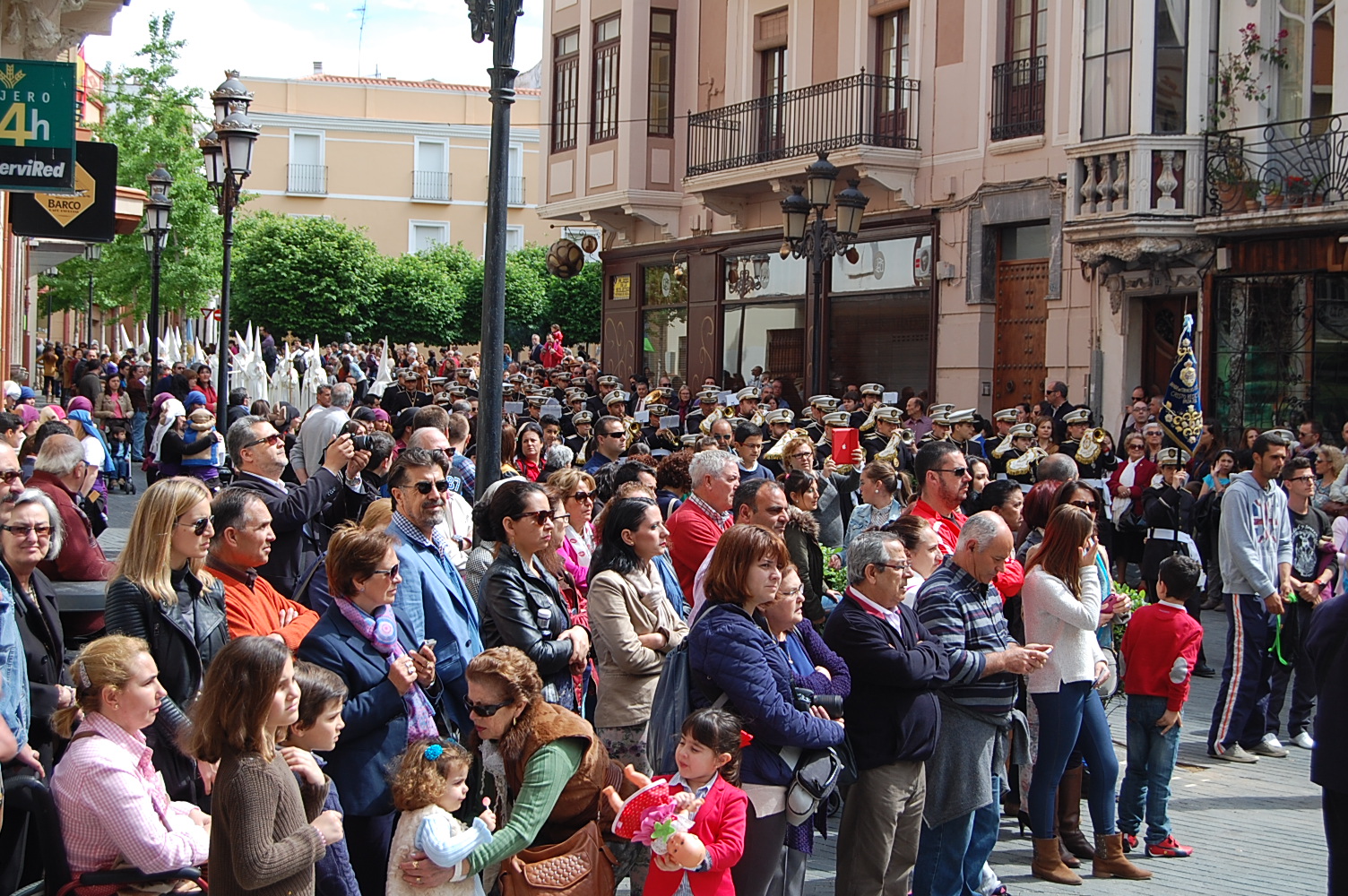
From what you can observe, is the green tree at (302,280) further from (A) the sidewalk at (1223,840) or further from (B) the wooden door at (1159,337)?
(A) the sidewalk at (1223,840)

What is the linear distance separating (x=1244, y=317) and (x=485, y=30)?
11321 mm

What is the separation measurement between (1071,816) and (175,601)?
441 cm

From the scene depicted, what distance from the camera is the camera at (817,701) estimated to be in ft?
17.3

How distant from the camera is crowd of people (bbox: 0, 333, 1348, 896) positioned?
424 centimetres

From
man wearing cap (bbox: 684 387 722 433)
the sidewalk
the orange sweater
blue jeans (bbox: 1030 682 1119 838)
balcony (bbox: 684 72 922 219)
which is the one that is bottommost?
the sidewalk

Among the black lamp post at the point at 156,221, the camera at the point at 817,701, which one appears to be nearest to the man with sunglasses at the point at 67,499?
the camera at the point at 817,701

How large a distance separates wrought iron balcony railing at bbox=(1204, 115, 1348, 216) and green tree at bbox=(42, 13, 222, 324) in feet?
90.7

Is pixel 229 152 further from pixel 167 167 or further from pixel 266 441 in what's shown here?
pixel 167 167

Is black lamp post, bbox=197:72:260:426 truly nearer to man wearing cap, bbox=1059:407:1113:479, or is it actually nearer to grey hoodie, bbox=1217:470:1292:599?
man wearing cap, bbox=1059:407:1113:479

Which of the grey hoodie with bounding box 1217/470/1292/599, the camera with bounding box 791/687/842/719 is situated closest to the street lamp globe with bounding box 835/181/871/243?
the grey hoodie with bounding box 1217/470/1292/599

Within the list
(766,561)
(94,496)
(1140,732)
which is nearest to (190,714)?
Answer: (766,561)

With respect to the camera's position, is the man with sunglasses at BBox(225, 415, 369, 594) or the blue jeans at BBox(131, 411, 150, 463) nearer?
the man with sunglasses at BBox(225, 415, 369, 594)

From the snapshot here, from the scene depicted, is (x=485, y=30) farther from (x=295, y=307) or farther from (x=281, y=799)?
(x=295, y=307)

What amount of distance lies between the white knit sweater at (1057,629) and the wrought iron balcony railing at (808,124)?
1389 centimetres
